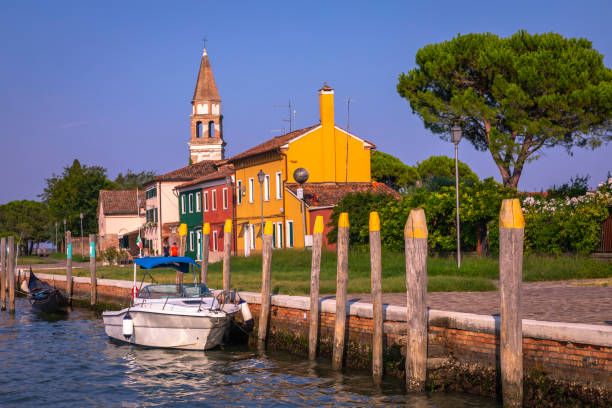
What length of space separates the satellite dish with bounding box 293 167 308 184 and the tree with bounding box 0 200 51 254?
62734 millimetres

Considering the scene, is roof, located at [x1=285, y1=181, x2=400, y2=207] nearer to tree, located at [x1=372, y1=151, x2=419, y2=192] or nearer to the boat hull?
the boat hull

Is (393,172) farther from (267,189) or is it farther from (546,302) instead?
(546,302)

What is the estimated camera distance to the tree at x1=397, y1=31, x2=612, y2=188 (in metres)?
36.4

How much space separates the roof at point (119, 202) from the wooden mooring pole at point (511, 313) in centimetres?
7045

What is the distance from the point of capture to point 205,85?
3354 inches

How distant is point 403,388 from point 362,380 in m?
0.97

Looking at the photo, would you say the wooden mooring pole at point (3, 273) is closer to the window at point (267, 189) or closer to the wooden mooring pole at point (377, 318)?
the window at point (267, 189)

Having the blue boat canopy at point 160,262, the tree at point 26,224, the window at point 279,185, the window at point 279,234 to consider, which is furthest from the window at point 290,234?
the tree at point 26,224

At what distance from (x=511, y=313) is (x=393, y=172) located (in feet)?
205

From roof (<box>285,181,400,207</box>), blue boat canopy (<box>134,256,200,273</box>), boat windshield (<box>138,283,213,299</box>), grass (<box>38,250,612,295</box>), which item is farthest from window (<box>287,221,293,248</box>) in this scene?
boat windshield (<box>138,283,213,299</box>)

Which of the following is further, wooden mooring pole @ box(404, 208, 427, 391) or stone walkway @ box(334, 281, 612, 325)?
stone walkway @ box(334, 281, 612, 325)

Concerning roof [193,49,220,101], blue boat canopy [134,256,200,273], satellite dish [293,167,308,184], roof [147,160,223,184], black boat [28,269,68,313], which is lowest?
black boat [28,269,68,313]

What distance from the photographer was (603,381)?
854cm

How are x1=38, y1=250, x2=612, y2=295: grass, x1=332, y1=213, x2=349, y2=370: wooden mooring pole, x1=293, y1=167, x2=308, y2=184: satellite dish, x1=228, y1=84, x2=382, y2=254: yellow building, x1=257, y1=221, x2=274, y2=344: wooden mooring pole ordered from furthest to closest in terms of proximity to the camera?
1. x1=228, y1=84, x2=382, y2=254: yellow building
2. x1=293, y1=167, x2=308, y2=184: satellite dish
3. x1=38, y1=250, x2=612, y2=295: grass
4. x1=257, y1=221, x2=274, y2=344: wooden mooring pole
5. x1=332, y1=213, x2=349, y2=370: wooden mooring pole
